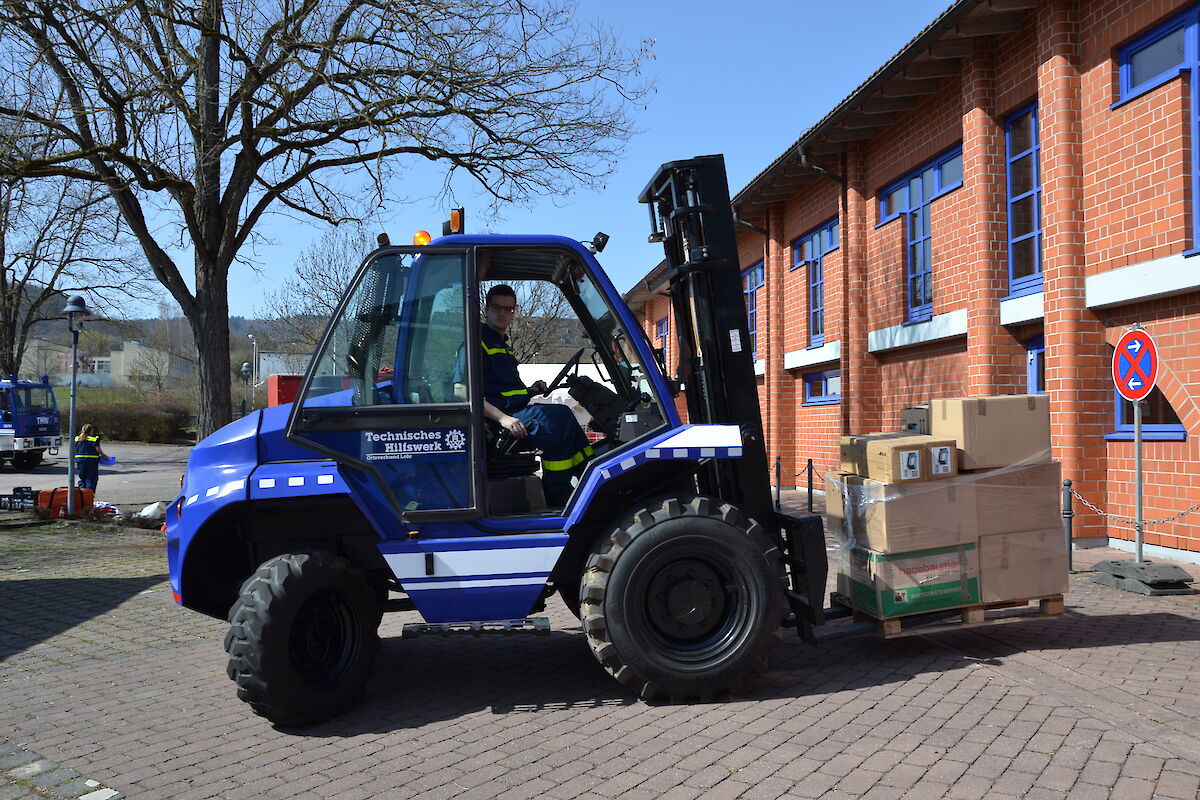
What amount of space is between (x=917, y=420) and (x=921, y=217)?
8793 millimetres

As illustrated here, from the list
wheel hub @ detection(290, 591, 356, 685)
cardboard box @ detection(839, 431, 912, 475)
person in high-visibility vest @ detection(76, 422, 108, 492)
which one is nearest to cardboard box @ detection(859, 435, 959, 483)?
cardboard box @ detection(839, 431, 912, 475)

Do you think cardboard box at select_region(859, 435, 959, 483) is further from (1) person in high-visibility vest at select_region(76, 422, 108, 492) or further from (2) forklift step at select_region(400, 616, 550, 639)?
(1) person in high-visibility vest at select_region(76, 422, 108, 492)

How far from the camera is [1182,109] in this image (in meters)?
8.63

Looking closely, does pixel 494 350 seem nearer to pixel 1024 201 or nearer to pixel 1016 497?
pixel 1016 497

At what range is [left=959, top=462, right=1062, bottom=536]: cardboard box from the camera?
18.4 ft

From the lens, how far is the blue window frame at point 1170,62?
27.9 ft

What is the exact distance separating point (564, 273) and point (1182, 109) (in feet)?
22.6

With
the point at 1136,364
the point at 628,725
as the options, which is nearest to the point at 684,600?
the point at 628,725

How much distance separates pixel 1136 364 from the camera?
8086 mm

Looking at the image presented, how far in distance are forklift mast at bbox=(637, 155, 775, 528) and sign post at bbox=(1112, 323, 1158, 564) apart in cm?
455

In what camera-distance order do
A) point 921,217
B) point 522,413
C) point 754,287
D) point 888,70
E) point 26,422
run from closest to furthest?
point 522,413 < point 888,70 < point 921,217 < point 754,287 < point 26,422

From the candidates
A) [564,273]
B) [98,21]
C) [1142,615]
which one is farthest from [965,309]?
[98,21]

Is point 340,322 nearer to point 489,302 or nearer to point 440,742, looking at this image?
point 489,302

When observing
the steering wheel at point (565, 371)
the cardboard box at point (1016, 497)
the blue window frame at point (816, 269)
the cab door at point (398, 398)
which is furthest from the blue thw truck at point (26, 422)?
the cardboard box at point (1016, 497)
